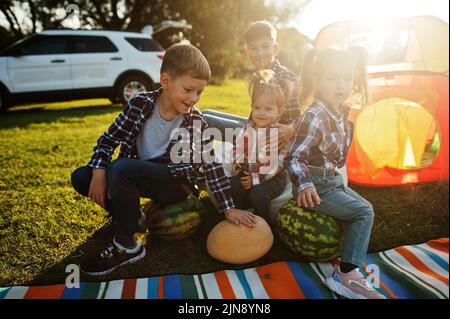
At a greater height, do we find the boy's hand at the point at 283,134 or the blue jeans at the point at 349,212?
the boy's hand at the point at 283,134

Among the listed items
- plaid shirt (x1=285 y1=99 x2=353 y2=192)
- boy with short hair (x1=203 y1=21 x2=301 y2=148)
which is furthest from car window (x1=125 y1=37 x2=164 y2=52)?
plaid shirt (x1=285 y1=99 x2=353 y2=192)

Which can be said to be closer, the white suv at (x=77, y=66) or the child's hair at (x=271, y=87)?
the child's hair at (x=271, y=87)

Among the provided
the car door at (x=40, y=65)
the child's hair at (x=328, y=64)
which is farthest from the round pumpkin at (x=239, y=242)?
the car door at (x=40, y=65)

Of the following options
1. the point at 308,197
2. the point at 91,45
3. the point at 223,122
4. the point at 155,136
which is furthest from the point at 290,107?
the point at 91,45

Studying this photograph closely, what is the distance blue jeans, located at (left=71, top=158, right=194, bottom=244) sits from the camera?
7.35ft

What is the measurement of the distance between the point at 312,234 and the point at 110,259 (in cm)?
133

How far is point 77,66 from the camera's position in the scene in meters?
8.45

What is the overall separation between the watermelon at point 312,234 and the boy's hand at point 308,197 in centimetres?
20

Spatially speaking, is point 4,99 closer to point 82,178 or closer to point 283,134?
point 82,178

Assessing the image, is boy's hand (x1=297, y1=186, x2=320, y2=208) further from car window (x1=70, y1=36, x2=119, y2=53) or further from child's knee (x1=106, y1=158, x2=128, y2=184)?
car window (x1=70, y1=36, x2=119, y2=53)

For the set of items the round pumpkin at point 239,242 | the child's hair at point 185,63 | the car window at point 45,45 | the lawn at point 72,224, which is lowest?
the lawn at point 72,224

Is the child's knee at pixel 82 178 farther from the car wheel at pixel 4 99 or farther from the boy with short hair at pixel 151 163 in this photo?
the car wheel at pixel 4 99

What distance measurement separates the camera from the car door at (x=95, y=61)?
849 centimetres

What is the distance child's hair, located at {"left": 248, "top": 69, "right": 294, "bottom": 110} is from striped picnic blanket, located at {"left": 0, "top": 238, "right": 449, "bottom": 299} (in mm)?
1203
